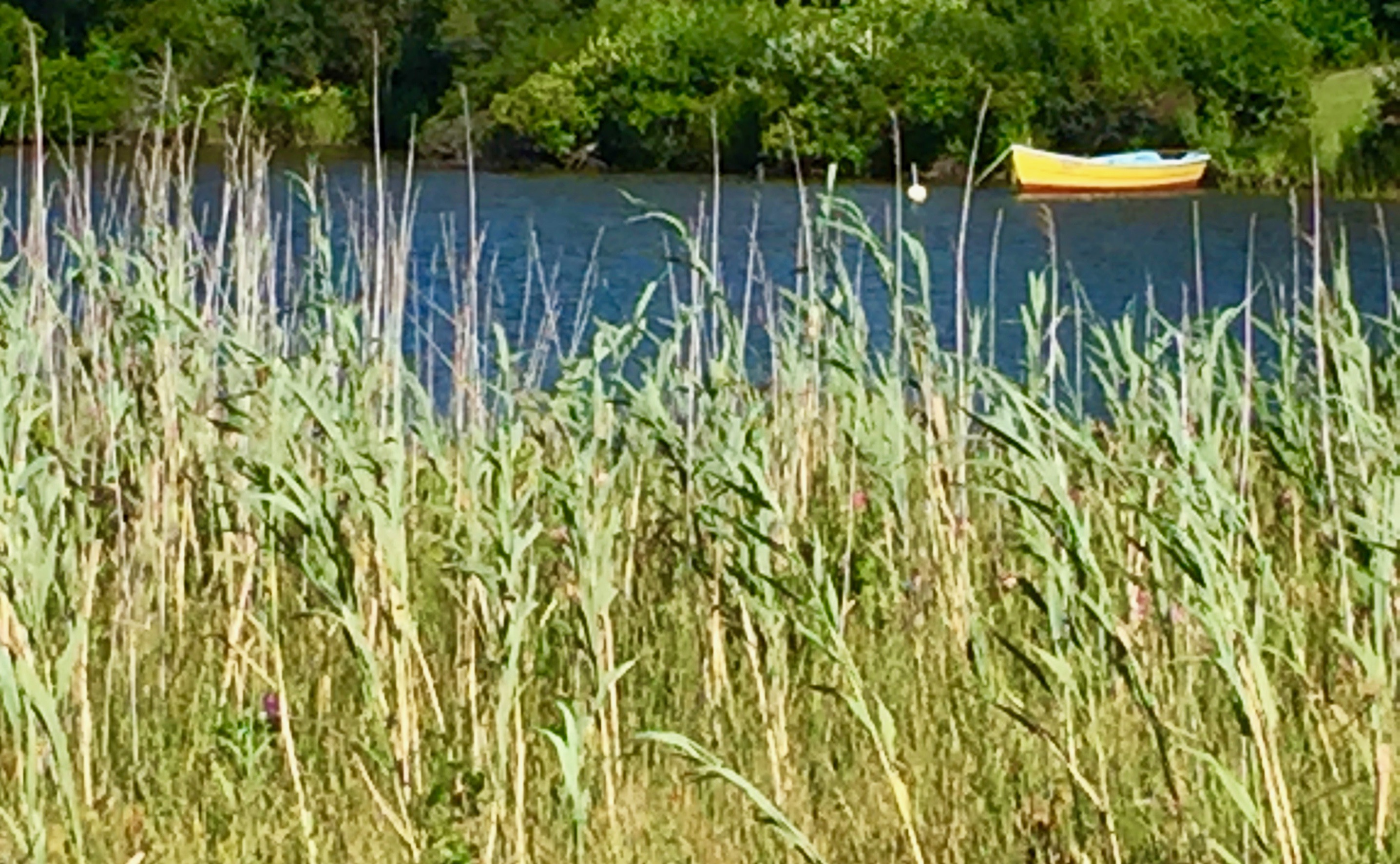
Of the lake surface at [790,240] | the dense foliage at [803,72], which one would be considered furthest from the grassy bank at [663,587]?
the dense foliage at [803,72]

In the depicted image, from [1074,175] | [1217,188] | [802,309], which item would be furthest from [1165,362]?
[1217,188]

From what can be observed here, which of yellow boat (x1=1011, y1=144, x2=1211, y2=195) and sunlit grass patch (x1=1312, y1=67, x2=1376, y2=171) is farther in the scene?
sunlit grass patch (x1=1312, y1=67, x2=1376, y2=171)

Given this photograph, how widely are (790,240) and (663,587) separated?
13.1 meters

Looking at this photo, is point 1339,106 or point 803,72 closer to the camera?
point 1339,106

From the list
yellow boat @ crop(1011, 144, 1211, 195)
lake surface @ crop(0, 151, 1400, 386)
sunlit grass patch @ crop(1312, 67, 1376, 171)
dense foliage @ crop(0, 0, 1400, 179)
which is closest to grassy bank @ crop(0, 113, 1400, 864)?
lake surface @ crop(0, 151, 1400, 386)

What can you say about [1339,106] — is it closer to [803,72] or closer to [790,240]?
[803,72]

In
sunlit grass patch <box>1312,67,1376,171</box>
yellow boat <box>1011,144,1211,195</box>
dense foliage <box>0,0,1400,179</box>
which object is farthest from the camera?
dense foliage <box>0,0,1400,179</box>

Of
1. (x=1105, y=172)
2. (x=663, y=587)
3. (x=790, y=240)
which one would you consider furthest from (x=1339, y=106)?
(x=663, y=587)

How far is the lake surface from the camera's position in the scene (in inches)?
317

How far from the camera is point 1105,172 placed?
84.4 feet

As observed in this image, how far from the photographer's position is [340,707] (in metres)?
3.26

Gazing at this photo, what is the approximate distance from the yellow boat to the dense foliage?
1.98 meters

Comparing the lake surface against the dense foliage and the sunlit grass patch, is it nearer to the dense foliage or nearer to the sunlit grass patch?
the sunlit grass patch

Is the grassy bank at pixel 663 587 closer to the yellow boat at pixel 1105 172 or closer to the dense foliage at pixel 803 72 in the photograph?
the yellow boat at pixel 1105 172
